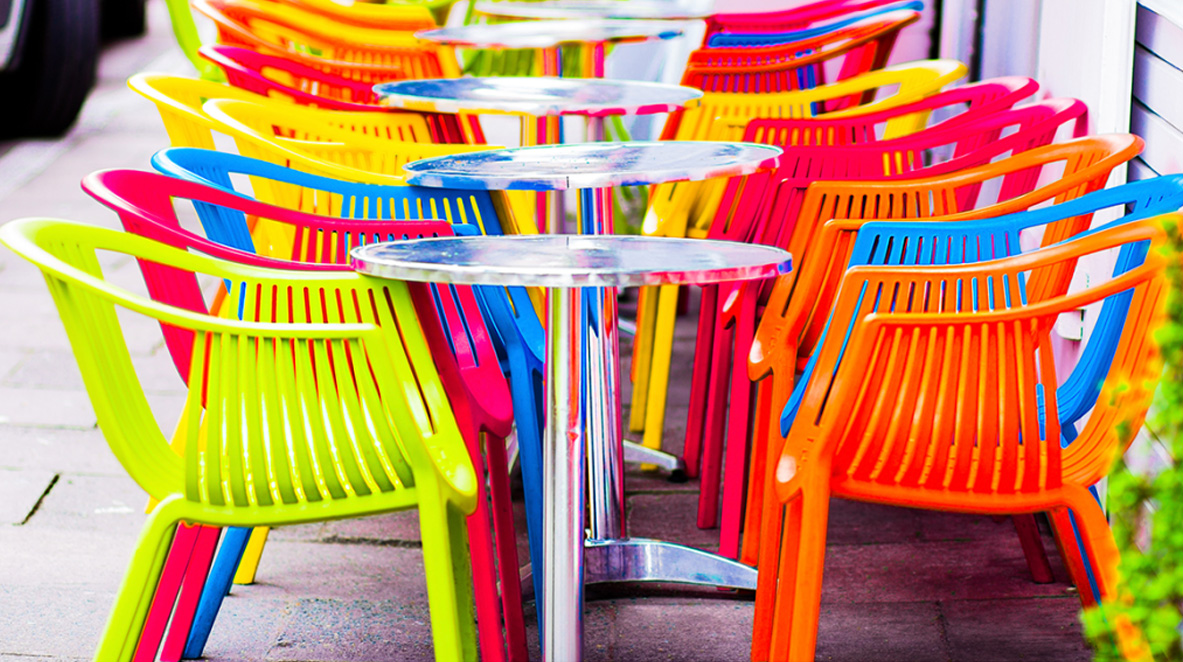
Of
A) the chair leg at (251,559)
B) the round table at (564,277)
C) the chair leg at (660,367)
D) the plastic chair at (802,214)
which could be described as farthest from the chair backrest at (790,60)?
the round table at (564,277)

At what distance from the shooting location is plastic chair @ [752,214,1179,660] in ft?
6.81

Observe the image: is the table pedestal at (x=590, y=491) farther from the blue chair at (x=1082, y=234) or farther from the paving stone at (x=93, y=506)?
the paving stone at (x=93, y=506)

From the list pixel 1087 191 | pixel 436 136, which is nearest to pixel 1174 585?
pixel 1087 191

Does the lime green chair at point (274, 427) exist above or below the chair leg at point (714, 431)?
above

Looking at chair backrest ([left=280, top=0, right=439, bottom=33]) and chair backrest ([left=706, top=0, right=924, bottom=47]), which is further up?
chair backrest ([left=280, top=0, right=439, bottom=33])

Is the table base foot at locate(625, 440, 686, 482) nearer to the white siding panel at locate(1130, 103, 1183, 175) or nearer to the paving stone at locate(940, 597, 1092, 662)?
the paving stone at locate(940, 597, 1092, 662)

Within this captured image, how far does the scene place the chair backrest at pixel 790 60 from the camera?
4.42m

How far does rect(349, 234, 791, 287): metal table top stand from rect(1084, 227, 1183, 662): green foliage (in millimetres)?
733

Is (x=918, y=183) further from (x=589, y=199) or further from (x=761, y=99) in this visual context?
(x=761, y=99)

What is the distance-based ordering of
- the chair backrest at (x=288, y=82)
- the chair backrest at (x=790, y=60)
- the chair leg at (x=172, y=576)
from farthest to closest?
the chair backrest at (x=790, y=60) < the chair backrest at (x=288, y=82) < the chair leg at (x=172, y=576)

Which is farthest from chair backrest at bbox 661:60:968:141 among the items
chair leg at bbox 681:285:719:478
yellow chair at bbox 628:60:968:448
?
chair leg at bbox 681:285:719:478

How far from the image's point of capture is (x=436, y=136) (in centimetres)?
368

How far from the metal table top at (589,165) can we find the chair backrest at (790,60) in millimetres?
1633

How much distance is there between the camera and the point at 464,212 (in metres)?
2.84
